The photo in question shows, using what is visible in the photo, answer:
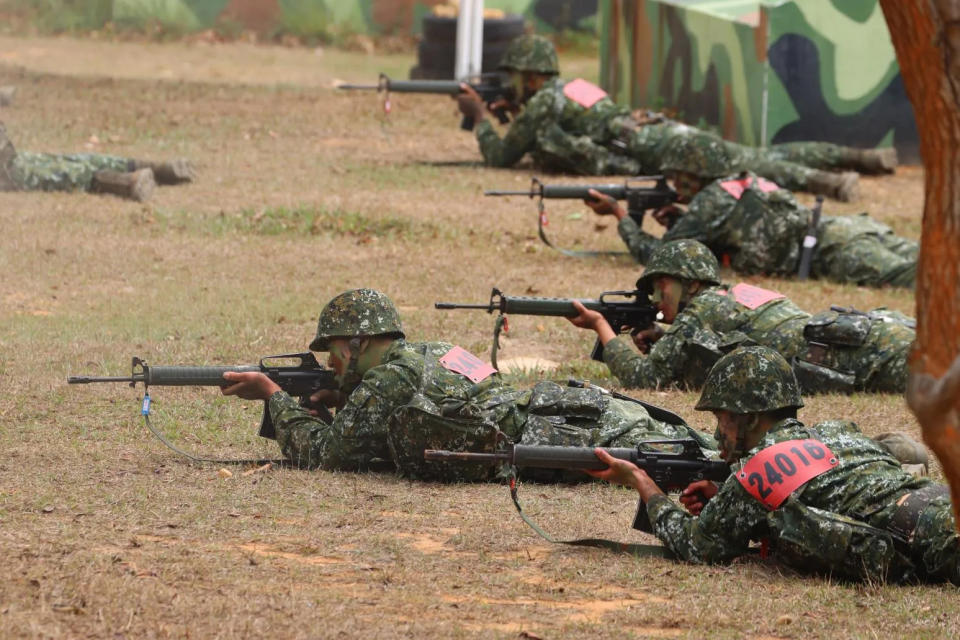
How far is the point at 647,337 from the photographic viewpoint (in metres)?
9.34

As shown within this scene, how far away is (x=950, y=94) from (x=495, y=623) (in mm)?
2467

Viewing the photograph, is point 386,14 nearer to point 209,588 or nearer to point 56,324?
point 56,324

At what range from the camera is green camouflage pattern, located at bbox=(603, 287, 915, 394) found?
8.91 m

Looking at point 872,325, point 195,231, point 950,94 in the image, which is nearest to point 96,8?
point 195,231

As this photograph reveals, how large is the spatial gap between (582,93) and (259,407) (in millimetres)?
8754

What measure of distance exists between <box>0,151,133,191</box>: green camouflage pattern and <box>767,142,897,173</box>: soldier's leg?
738cm

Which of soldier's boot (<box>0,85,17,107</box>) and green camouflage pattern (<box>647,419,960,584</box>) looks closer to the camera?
green camouflage pattern (<box>647,419,960,584</box>)

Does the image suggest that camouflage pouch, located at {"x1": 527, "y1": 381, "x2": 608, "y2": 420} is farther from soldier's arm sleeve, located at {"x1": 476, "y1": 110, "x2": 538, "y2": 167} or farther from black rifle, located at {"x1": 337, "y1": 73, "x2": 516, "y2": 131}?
black rifle, located at {"x1": 337, "y1": 73, "x2": 516, "y2": 131}

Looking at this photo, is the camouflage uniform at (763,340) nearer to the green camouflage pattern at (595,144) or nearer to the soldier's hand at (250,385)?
the soldier's hand at (250,385)

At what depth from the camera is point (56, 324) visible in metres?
10.4

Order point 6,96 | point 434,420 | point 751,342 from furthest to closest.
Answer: point 6,96
point 751,342
point 434,420

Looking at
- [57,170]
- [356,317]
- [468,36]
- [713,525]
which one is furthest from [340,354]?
[468,36]

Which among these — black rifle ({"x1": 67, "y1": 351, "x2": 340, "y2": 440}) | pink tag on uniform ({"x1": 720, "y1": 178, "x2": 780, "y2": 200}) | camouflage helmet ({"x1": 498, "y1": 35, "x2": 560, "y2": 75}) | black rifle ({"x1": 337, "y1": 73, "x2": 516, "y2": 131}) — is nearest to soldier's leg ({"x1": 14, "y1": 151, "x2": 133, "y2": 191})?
black rifle ({"x1": 337, "y1": 73, "x2": 516, "y2": 131})

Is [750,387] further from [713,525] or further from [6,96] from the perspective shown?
[6,96]
